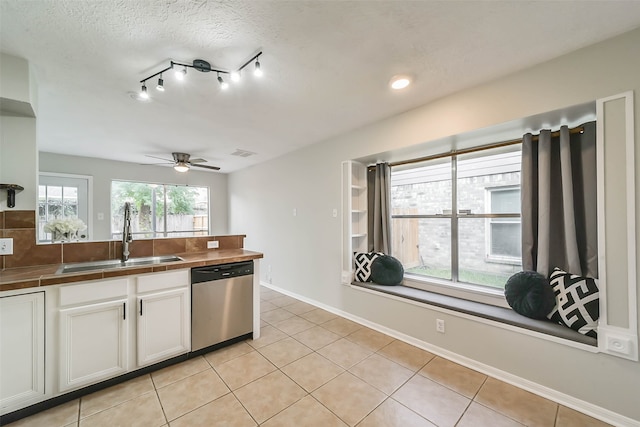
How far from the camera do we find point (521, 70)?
1.95 metres

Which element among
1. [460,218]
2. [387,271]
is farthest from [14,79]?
[460,218]

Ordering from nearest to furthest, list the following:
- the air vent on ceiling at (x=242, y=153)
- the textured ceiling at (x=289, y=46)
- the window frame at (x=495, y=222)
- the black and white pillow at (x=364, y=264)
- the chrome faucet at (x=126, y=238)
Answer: the textured ceiling at (x=289, y=46), the chrome faucet at (x=126, y=238), the window frame at (x=495, y=222), the black and white pillow at (x=364, y=264), the air vent on ceiling at (x=242, y=153)

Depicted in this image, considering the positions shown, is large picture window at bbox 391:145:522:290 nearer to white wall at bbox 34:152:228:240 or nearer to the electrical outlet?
the electrical outlet

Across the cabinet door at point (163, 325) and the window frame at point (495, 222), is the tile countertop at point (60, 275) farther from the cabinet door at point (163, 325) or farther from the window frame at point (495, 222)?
the window frame at point (495, 222)

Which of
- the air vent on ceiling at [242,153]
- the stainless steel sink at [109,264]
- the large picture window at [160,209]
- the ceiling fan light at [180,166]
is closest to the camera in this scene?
the stainless steel sink at [109,264]

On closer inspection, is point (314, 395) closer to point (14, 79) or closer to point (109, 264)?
point (109, 264)

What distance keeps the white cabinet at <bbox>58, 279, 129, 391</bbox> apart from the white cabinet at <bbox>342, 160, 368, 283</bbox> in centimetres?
238

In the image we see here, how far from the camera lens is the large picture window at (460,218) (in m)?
2.48

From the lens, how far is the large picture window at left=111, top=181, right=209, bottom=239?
5121mm

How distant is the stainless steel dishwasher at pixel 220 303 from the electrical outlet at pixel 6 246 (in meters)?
1.34

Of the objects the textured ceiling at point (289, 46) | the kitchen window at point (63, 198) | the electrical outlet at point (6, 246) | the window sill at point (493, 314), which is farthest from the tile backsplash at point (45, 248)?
the kitchen window at point (63, 198)

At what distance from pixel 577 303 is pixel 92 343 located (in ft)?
12.0

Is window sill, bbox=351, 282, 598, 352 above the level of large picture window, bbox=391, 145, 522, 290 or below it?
below

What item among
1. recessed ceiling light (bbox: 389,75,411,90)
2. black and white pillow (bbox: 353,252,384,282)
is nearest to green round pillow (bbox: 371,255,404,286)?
black and white pillow (bbox: 353,252,384,282)
